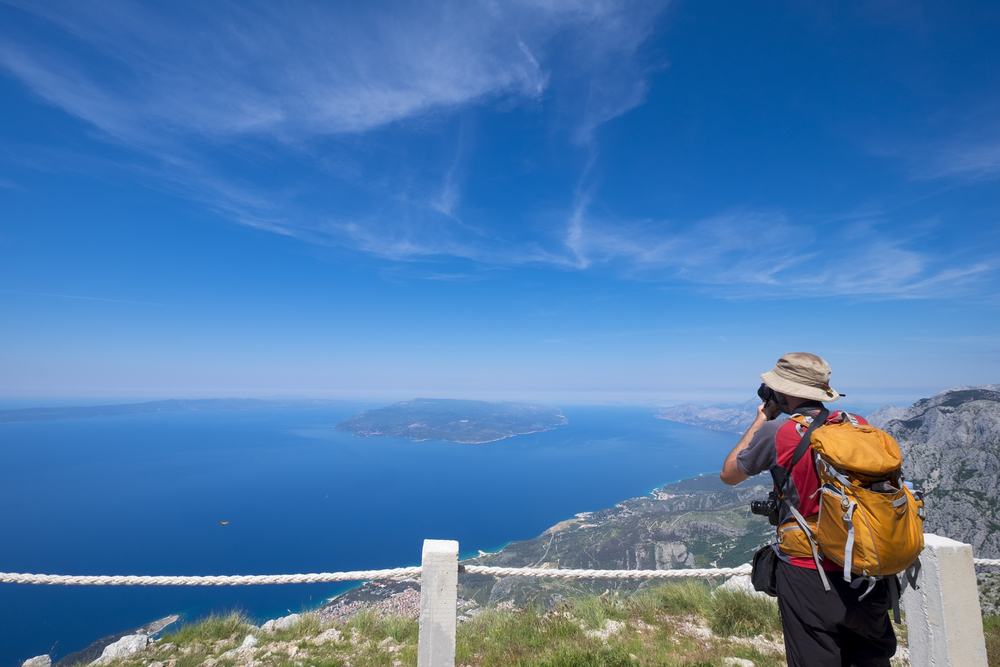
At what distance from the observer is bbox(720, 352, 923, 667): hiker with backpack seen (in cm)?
160

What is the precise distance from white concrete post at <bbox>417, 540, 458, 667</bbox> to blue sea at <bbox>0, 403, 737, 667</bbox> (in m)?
2.56

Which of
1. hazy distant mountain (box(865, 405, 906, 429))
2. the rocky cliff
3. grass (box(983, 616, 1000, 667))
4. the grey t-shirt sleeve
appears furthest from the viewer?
hazy distant mountain (box(865, 405, 906, 429))

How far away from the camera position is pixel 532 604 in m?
4.69

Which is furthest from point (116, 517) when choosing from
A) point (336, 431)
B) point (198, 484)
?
point (336, 431)

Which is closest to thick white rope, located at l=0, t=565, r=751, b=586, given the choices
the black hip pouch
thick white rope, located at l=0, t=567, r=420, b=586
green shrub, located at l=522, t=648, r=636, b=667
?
thick white rope, located at l=0, t=567, r=420, b=586

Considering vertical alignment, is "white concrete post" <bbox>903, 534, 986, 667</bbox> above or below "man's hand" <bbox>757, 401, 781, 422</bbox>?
below

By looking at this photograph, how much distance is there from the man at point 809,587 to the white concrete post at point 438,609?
6.15 feet

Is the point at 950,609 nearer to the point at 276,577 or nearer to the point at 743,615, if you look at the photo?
the point at 743,615

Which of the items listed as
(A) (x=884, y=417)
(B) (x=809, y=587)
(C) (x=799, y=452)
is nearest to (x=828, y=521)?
(C) (x=799, y=452)

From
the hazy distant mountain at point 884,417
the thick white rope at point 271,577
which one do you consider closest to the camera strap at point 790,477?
the thick white rope at point 271,577

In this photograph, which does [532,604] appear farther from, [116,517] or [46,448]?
[46,448]

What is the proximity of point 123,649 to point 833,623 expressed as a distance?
619 cm

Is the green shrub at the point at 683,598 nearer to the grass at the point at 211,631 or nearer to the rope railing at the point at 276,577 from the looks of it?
the rope railing at the point at 276,577

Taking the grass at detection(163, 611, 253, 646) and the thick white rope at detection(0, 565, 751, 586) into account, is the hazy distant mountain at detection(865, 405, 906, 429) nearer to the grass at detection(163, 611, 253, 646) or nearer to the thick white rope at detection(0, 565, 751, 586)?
the thick white rope at detection(0, 565, 751, 586)
